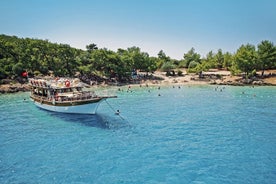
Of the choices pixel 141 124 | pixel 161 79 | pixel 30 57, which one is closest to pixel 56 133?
pixel 141 124

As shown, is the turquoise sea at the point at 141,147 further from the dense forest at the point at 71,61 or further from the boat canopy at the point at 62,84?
the dense forest at the point at 71,61

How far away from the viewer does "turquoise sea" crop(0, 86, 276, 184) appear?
62.3 ft

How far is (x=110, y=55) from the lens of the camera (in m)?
94.7

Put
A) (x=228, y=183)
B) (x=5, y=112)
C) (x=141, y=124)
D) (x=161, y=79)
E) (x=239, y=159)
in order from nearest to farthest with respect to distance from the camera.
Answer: (x=228, y=183) → (x=239, y=159) → (x=141, y=124) → (x=5, y=112) → (x=161, y=79)

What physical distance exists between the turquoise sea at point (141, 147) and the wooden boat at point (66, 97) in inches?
54.8

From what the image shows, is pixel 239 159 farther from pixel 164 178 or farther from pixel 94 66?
pixel 94 66

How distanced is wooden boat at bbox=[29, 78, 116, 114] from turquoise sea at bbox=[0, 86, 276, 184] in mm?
1391

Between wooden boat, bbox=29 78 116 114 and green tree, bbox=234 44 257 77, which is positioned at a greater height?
green tree, bbox=234 44 257 77

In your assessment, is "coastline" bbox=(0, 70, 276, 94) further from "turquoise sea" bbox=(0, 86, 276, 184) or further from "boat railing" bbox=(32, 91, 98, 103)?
"boat railing" bbox=(32, 91, 98, 103)

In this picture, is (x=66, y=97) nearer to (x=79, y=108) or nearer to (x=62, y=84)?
(x=79, y=108)

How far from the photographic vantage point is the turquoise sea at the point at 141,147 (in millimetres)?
18984

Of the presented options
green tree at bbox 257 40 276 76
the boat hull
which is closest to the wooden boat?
the boat hull

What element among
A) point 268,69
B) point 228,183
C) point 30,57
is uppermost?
point 30,57

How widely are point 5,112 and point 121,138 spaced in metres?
28.3
